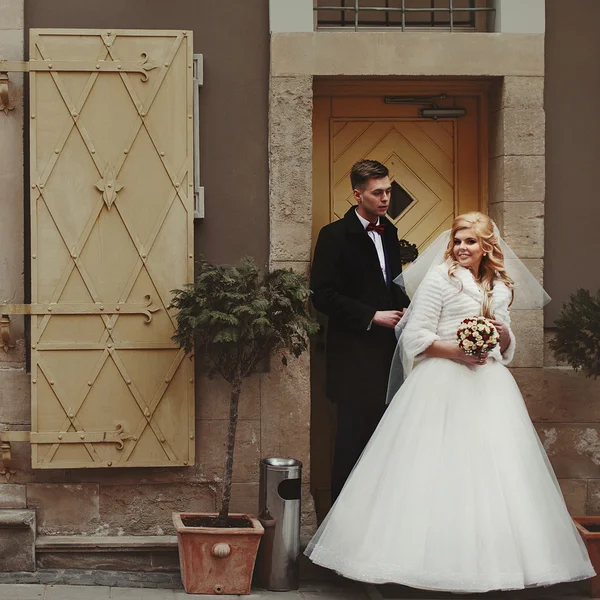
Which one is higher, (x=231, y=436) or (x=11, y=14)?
(x=11, y=14)

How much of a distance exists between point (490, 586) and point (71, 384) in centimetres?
256

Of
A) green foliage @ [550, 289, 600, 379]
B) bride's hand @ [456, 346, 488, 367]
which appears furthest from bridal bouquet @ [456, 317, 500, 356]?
green foliage @ [550, 289, 600, 379]

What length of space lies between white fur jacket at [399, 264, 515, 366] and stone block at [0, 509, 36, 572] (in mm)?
2328

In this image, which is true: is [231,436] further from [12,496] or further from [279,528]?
[12,496]

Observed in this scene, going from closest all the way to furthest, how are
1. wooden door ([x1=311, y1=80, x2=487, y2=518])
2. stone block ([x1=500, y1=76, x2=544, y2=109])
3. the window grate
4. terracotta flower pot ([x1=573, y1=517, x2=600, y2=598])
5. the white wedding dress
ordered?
the white wedding dress < terracotta flower pot ([x1=573, y1=517, x2=600, y2=598]) < stone block ([x1=500, y1=76, x2=544, y2=109]) < the window grate < wooden door ([x1=311, y1=80, x2=487, y2=518])

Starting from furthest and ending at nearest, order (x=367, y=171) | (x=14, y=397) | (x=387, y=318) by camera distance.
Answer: (x=14, y=397) → (x=367, y=171) → (x=387, y=318)

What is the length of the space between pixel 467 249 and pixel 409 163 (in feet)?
4.34

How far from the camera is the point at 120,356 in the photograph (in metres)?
6.73

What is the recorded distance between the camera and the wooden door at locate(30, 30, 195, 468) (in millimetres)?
6699

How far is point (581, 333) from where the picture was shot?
6676 mm

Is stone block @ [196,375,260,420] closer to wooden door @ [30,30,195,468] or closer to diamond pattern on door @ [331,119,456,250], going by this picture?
wooden door @ [30,30,195,468]

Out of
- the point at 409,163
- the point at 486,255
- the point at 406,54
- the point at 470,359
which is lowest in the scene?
the point at 470,359

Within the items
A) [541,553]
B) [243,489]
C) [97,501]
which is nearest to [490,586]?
[541,553]

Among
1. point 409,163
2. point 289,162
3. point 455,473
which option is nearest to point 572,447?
point 455,473
